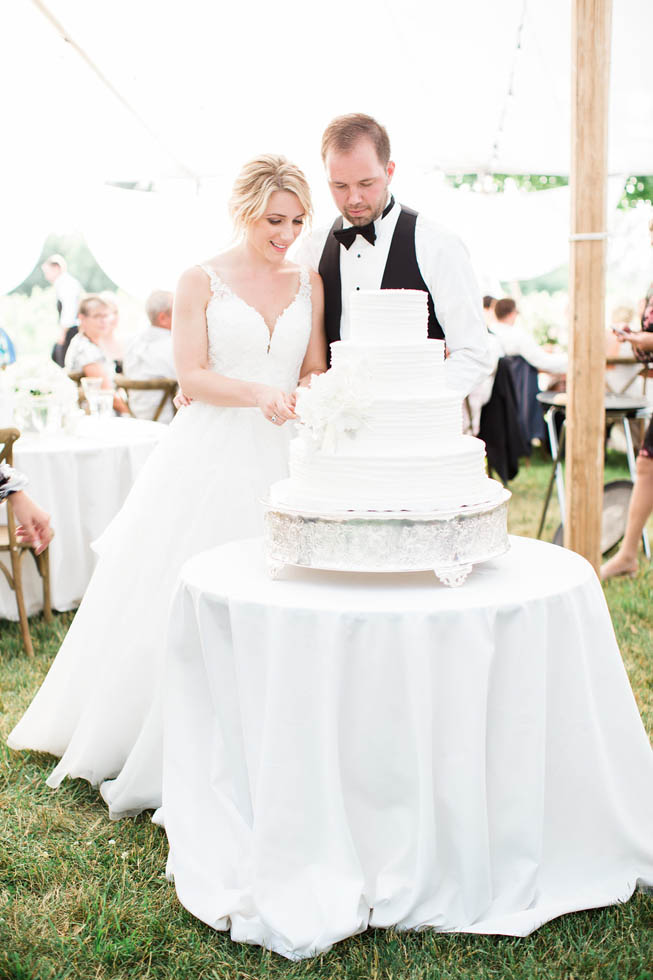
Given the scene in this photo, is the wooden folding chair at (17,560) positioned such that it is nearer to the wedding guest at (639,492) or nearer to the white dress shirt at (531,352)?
the wedding guest at (639,492)

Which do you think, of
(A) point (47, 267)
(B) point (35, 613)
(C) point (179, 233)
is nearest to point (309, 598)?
(B) point (35, 613)

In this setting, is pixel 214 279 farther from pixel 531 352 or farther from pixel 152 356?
pixel 531 352

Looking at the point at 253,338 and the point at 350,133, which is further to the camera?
the point at 253,338

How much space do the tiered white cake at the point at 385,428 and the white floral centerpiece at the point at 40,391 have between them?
342cm

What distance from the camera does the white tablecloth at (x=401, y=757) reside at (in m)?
2.09

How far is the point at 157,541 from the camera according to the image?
10.0ft

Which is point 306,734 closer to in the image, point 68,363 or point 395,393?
point 395,393

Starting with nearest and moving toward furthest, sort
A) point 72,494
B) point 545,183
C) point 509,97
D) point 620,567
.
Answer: point 72,494 → point 620,567 → point 509,97 → point 545,183

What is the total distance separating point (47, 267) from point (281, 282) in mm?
8880

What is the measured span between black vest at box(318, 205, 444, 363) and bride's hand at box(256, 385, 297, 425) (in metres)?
0.53

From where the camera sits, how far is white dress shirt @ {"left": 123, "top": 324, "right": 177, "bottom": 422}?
7184 mm

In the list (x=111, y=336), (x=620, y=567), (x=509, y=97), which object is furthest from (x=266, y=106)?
(x=620, y=567)

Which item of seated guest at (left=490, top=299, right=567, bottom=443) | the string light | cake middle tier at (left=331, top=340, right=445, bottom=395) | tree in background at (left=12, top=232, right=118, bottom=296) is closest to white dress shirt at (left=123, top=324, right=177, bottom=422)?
seated guest at (left=490, top=299, right=567, bottom=443)

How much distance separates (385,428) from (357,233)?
1.17m
